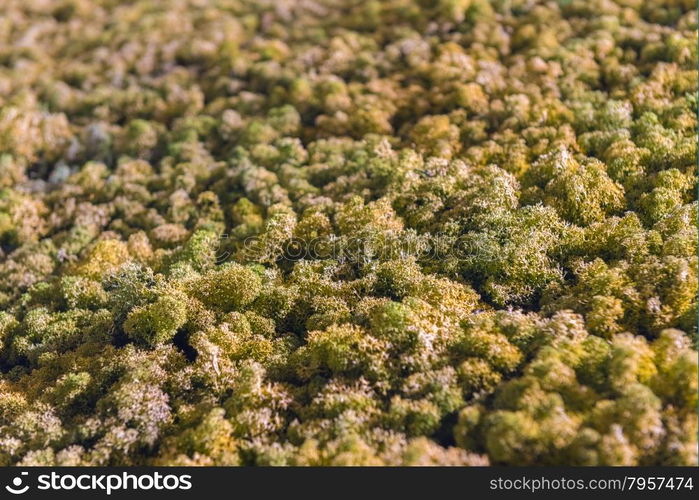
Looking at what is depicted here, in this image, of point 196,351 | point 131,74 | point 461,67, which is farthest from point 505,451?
point 131,74

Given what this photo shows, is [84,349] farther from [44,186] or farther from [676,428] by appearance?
[676,428]

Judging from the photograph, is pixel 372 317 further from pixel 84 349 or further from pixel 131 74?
pixel 131 74

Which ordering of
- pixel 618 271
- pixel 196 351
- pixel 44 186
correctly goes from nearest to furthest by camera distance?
pixel 618 271
pixel 196 351
pixel 44 186

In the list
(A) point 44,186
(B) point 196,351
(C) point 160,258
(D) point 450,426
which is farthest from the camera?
(A) point 44,186

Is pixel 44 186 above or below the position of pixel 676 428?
below

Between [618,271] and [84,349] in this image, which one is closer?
[618,271]

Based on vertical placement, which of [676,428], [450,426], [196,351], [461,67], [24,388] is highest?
[461,67]
